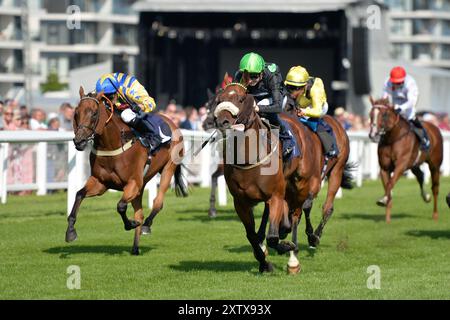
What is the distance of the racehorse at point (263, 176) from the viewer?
316 inches

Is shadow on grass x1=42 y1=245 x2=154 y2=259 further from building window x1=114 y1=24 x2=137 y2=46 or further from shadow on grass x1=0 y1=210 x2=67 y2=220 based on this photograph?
building window x1=114 y1=24 x2=137 y2=46

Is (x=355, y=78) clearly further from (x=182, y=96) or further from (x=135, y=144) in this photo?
(x=135, y=144)

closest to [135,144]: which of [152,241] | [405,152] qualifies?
[152,241]

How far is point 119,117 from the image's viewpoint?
10.4 metres

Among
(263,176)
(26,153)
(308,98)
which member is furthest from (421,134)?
(263,176)

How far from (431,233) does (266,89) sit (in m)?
4.35

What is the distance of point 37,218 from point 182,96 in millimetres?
22145

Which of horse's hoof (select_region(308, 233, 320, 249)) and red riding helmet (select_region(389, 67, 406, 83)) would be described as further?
red riding helmet (select_region(389, 67, 406, 83))

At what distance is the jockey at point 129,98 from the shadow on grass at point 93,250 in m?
1.04

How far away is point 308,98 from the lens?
1064 centimetres

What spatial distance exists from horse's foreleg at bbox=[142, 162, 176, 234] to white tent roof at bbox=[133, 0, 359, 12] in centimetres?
1804

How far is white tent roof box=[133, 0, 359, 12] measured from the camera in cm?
2938

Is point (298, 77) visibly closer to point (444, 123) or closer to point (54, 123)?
point (54, 123)

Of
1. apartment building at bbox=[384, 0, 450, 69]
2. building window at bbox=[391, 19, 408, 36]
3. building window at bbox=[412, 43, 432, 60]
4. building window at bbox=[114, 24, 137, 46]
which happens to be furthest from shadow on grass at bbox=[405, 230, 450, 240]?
building window at bbox=[391, 19, 408, 36]
